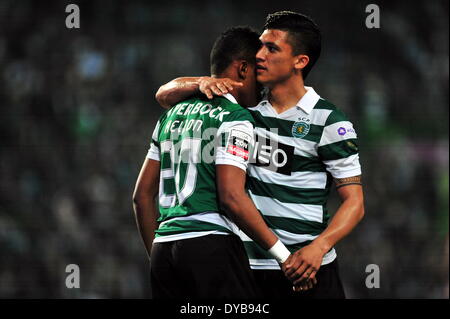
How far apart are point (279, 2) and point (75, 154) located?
9.36 feet

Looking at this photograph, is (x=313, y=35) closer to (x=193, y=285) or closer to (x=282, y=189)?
(x=282, y=189)

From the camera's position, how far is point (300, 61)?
137 inches

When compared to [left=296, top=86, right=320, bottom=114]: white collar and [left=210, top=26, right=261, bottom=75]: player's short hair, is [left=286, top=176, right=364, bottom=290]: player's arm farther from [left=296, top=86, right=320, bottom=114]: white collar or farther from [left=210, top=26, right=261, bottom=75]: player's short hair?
[left=210, top=26, right=261, bottom=75]: player's short hair

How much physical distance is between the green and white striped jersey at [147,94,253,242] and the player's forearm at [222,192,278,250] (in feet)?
0.34

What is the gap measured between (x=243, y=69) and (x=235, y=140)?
0.53 m

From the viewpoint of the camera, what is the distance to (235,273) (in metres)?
3.00

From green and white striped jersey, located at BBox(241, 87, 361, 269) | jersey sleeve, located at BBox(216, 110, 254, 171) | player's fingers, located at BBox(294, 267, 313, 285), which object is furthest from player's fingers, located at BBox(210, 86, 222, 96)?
player's fingers, located at BBox(294, 267, 313, 285)

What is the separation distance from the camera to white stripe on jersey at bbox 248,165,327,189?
3355 mm

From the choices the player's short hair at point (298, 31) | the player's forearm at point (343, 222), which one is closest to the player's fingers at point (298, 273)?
the player's forearm at point (343, 222)

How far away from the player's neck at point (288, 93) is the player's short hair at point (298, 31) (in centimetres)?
10

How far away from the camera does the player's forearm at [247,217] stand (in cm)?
293

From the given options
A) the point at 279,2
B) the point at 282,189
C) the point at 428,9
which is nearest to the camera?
the point at 282,189
